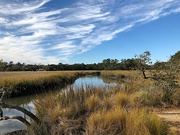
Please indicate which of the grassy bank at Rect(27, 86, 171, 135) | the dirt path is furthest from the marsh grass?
the dirt path

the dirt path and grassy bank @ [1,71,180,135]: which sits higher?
grassy bank @ [1,71,180,135]

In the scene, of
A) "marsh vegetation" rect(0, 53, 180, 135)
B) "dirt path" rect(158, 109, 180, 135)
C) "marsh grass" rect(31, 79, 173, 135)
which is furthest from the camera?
"dirt path" rect(158, 109, 180, 135)

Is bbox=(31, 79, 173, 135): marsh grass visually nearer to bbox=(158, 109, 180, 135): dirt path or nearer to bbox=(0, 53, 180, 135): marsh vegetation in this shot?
bbox=(0, 53, 180, 135): marsh vegetation

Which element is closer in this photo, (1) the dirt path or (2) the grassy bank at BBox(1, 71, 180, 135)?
(2) the grassy bank at BBox(1, 71, 180, 135)

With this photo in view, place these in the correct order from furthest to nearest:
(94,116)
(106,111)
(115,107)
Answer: (115,107)
(106,111)
(94,116)

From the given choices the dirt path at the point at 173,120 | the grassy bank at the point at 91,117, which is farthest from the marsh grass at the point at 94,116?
the dirt path at the point at 173,120

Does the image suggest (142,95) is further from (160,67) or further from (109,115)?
(109,115)

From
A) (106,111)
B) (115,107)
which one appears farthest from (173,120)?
(106,111)

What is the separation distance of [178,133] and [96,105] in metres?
2.58

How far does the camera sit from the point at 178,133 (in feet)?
14.9

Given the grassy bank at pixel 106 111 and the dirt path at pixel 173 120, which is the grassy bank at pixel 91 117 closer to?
the grassy bank at pixel 106 111

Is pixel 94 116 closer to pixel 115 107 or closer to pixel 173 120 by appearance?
pixel 115 107

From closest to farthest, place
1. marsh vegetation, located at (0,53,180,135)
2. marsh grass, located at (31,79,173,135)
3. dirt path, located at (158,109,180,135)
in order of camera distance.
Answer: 1. marsh grass, located at (31,79,173,135)
2. marsh vegetation, located at (0,53,180,135)
3. dirt path, located at (158,109,180,135)

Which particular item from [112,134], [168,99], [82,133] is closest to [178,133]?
[112,134]
